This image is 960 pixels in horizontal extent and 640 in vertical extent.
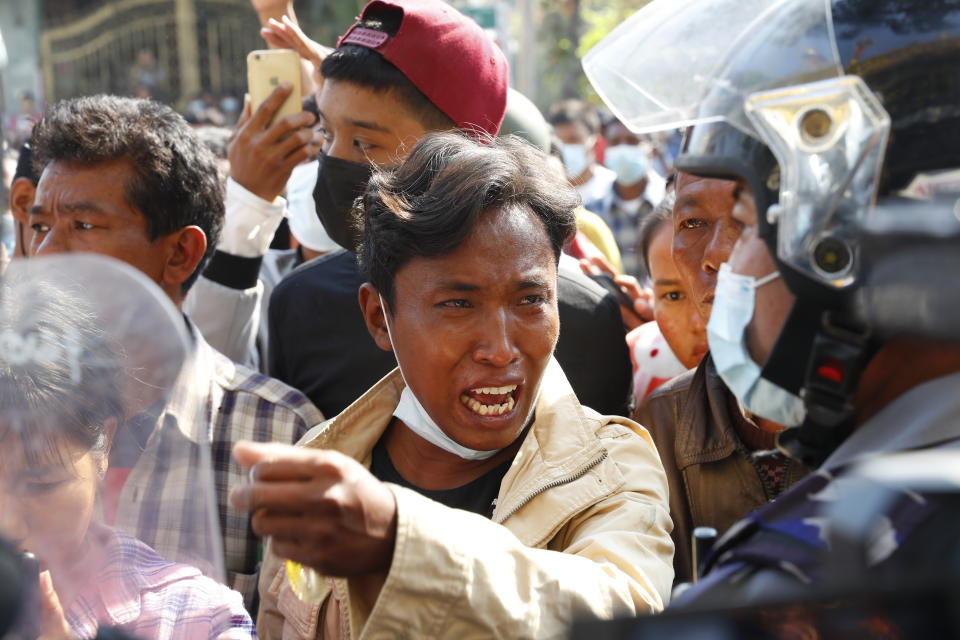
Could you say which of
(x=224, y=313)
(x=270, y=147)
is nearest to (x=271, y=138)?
(x=270, y=147)

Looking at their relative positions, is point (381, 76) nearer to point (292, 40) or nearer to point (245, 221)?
point (245, 221)

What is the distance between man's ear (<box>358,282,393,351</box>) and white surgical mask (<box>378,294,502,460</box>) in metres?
0.09

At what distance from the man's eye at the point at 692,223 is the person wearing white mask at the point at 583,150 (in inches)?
206

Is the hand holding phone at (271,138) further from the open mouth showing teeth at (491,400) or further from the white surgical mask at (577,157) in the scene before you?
the white surgical mask at (577,157)

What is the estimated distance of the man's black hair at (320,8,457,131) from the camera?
3244mm

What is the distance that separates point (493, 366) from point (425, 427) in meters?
0.23

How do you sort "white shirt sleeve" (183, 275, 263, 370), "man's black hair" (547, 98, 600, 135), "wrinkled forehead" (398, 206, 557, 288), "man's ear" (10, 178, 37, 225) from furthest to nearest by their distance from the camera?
"man's black hair" (547, 98, 600, 135), "man's ear" (10, 178, 37, 225), "white shirt sleeve" (183, 275, 263, 370), "wrinkled forehead" (398, 206, 557, 288)

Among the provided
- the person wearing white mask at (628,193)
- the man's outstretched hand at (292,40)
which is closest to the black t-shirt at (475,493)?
the man's outstretched hand at (292,40)

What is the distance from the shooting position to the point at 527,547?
6.01ft

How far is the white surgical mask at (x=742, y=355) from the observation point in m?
1.68

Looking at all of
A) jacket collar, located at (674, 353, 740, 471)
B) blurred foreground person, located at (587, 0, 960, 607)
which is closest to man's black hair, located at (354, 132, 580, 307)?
jacket collar, located at (674, 353, 740, 471)

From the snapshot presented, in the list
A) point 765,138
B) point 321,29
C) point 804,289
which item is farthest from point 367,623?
point 321,29

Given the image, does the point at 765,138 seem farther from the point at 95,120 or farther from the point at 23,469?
the point at 95,120

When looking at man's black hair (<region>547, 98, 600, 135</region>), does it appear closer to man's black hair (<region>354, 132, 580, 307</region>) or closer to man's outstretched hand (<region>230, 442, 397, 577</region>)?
man's black hair (<region>354, 132, 580, 307</region>)
